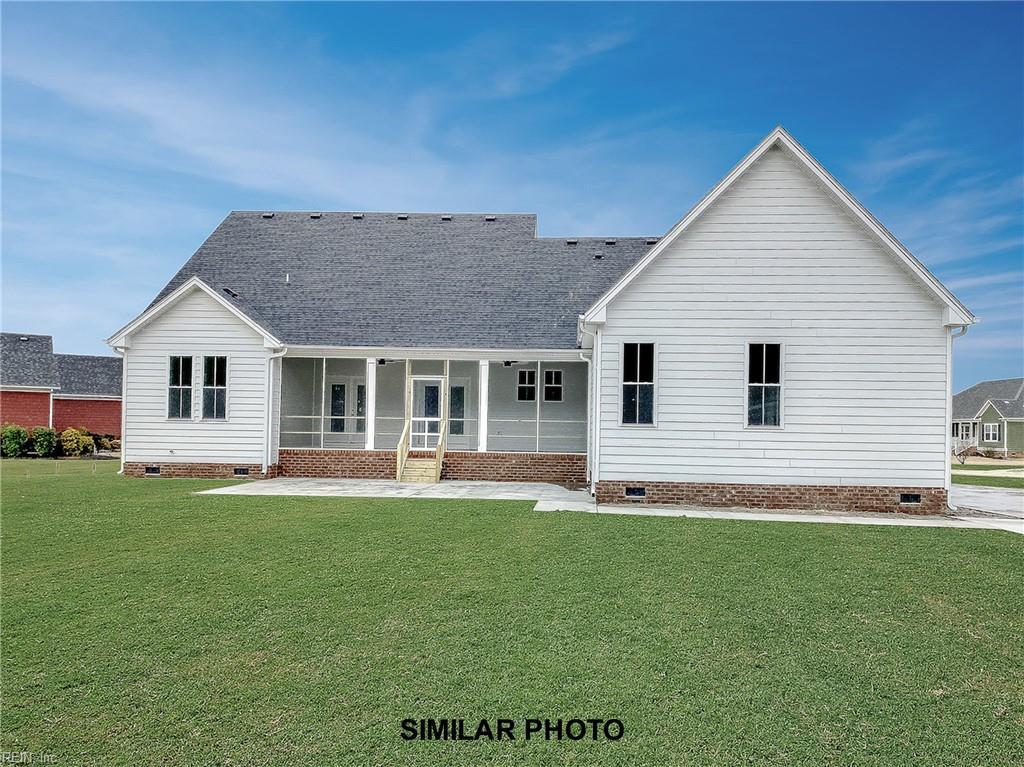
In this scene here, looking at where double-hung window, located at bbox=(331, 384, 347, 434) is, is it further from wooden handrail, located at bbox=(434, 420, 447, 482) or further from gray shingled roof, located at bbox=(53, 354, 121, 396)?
gray shingled roof, located at bbox=(53, 354, 121, 396)

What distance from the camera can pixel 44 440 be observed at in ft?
90.6

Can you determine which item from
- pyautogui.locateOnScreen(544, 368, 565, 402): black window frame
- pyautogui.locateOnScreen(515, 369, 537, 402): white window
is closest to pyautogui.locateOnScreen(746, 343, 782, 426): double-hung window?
pyautogui.locateOnScreen(544, 368, 565, 402): black window frame

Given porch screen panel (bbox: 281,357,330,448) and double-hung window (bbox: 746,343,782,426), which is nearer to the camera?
double-hung window (bbox: 746,343,782,426)

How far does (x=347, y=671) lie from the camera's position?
4547 millimetres

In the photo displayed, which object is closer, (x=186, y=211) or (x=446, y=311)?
(x=446, y=311)

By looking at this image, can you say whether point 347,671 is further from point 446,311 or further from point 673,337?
point 446,311

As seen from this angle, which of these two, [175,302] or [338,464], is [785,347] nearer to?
[338,464]

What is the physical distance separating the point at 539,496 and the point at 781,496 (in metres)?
5.34

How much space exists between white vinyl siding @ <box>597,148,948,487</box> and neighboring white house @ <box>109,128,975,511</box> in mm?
44

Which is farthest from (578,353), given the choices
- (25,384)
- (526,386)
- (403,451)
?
(25,384)

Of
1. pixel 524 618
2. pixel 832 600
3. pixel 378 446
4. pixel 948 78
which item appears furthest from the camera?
pixel 378 446

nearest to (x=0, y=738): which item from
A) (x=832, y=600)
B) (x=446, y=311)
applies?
(x=832, y=600)

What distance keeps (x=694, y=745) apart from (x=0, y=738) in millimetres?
4144

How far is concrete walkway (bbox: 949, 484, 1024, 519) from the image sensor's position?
13.5m
